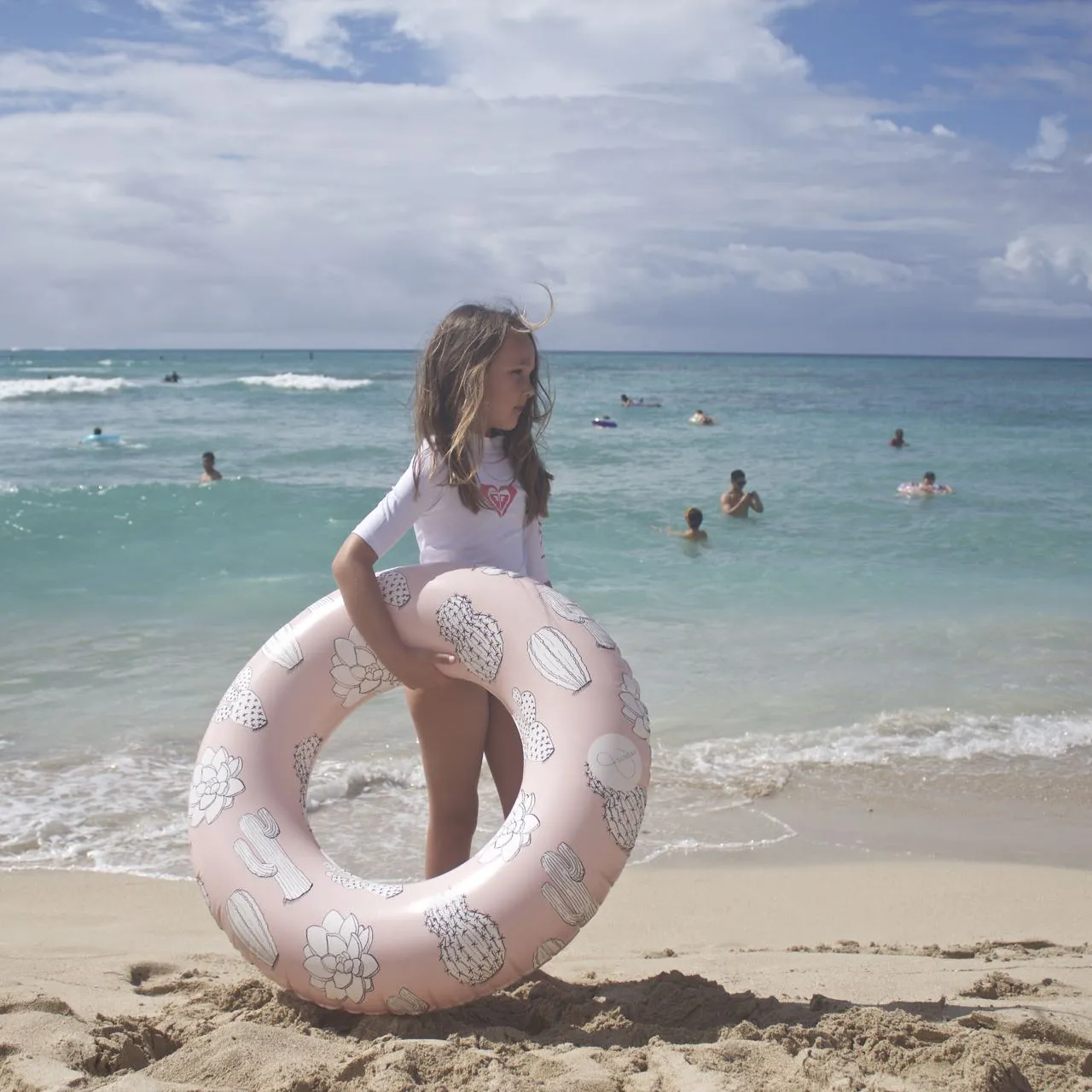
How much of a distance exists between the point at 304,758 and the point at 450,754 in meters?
0.38

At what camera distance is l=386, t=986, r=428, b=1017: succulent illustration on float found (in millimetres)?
2588

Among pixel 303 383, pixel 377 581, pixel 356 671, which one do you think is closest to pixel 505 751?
pixel 356 671

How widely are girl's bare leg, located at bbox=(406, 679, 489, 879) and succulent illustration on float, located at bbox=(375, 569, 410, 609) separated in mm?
230

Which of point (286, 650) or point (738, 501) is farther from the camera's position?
point (738, 501)

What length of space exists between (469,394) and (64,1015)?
170 centimetres

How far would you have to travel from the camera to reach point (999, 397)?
143ft

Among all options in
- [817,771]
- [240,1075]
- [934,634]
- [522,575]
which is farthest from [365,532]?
[934,634]

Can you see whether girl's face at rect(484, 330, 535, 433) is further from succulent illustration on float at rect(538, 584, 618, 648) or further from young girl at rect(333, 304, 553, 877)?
succulent illustration on float at rect(538, 584, 618, 648)

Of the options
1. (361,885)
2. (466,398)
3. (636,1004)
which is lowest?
(636,1004)

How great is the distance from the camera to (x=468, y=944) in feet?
8.32

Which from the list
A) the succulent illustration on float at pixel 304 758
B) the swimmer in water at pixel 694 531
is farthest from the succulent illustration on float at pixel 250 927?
the swimmer in water at pixel 694 531

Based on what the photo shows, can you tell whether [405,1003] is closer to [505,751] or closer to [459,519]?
[505,751]

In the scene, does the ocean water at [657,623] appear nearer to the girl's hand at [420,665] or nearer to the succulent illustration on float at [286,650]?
the girl's hand at [420,665]

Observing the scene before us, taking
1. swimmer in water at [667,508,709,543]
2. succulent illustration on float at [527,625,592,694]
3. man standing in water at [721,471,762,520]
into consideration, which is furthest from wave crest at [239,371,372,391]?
succulent illustration on float at [527,625,592,694]
